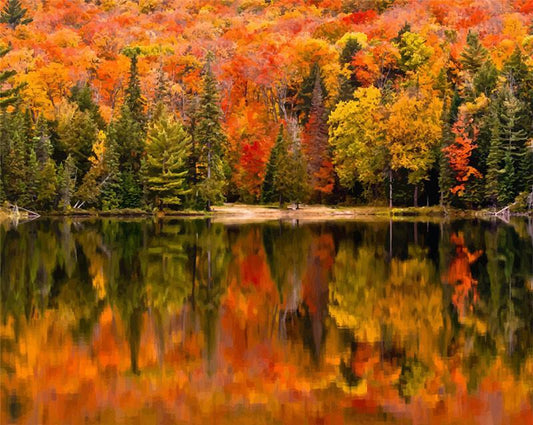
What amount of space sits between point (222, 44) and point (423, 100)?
51.7 m

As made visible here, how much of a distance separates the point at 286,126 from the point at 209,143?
54.7 ft

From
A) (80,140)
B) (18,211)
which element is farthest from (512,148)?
(18,211)

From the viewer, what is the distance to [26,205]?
7356cm

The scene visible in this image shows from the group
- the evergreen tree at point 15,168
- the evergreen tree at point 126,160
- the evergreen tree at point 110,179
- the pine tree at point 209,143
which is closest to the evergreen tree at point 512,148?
the pine tree at point 209,143

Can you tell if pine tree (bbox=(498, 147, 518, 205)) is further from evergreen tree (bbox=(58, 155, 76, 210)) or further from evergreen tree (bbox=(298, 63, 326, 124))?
evergreen tree (bbox=(58, 155, 76, 210))

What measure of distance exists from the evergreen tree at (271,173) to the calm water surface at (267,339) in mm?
46545

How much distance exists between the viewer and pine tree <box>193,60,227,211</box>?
73812 mm

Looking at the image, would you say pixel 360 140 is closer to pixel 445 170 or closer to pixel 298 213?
pixel 445 170

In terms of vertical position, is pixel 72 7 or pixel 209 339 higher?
pixel 72 7

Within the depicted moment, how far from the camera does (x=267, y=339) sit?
53.9 feet

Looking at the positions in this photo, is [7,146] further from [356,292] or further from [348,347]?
[348,347]

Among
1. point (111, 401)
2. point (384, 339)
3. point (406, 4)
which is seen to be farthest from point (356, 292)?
point (406, 4)

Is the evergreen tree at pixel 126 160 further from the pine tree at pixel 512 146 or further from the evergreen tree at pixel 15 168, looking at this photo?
the pine tree at pixel 512 146

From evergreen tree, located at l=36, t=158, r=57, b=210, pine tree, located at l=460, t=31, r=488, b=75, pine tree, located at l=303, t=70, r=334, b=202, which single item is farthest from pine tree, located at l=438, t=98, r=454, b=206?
evergreen tree, located at l=36, t=158, r=57, b=210
